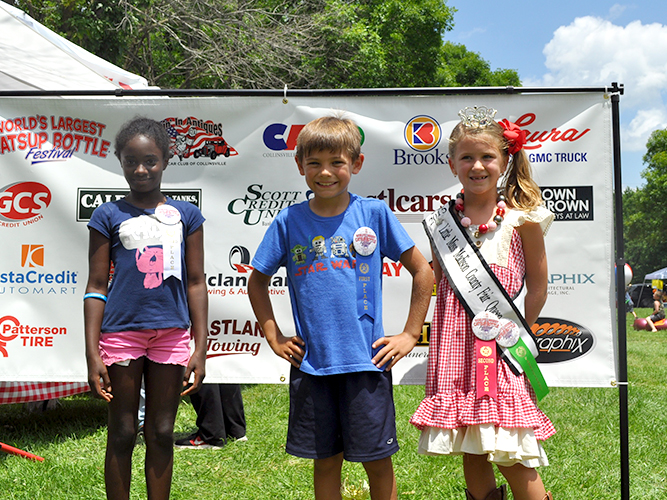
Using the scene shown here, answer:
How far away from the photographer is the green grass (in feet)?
10.7

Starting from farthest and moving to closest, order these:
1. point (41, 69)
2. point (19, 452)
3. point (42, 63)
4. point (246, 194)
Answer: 1. point (42, 63)
2. point (41, 69)
3. point (19, 452)
4. point (246, 194)

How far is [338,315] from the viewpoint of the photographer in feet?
7.30

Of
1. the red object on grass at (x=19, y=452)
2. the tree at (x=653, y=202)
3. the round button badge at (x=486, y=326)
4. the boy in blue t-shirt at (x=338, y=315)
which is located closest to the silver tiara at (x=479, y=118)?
the boy in blue t-shirt at (x=338, y=315)

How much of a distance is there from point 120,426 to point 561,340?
2098 mm

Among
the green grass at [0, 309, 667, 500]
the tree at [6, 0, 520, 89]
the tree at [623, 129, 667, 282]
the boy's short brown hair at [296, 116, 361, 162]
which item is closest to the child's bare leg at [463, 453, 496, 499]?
the green grass at [0, 309, 667, 500]

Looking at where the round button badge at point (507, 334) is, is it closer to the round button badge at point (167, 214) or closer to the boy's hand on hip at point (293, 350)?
the boy's hand on hip at point (293, 350)

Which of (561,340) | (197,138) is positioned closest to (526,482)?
(561,340)

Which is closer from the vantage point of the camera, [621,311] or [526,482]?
[526,482]

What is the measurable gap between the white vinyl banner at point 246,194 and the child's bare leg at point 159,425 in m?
0.74

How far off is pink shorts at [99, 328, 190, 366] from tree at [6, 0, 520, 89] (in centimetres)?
838

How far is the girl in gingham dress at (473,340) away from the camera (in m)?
2.27

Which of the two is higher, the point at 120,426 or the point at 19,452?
the point at 120,426

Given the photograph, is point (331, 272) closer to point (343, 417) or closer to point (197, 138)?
point (343, 417)

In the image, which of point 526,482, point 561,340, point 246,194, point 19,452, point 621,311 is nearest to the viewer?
point 526,482
